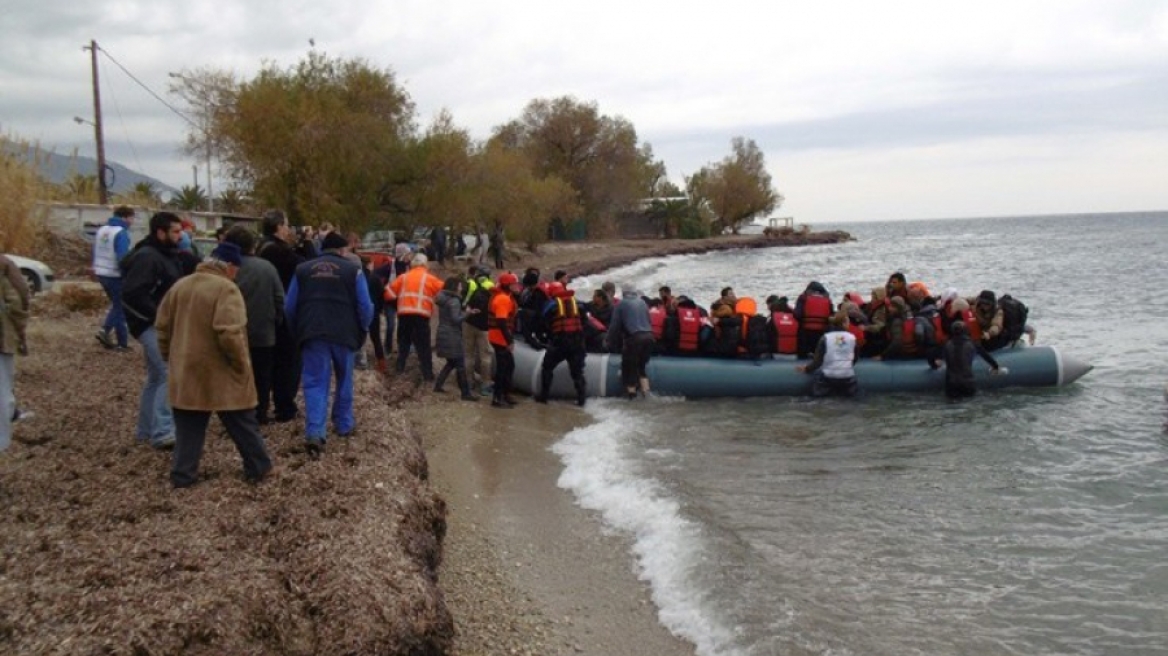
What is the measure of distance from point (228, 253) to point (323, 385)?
108 cm

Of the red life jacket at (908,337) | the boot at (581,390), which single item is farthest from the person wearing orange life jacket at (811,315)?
the boot at (581,390)

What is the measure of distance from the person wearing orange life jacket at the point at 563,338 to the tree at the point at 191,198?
30.6m

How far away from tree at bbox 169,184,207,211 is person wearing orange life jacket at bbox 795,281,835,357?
31.9 meters

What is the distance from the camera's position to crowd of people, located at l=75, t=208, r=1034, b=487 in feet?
17.1

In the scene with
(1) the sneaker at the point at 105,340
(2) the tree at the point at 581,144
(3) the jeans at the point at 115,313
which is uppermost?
(2) the tree at the point at 581,144

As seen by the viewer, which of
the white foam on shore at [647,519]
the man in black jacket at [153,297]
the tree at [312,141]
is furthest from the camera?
the tree at [312,141]

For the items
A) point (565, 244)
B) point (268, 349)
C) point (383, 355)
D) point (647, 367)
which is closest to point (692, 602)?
point (268, 349)

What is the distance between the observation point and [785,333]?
12.0m

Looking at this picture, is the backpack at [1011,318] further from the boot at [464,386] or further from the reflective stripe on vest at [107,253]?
the reflective stripe on vest at [107,253]

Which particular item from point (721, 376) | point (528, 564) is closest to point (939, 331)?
point (721, 376)

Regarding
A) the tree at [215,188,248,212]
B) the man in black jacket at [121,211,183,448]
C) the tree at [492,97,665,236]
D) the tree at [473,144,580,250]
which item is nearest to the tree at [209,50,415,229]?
the tree at [215,188,248,212]

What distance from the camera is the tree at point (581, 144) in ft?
209

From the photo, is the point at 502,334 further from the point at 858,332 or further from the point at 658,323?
the point at 858,332

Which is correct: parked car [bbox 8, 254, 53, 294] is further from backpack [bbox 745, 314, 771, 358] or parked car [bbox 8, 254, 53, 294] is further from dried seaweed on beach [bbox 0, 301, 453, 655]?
backpack [bbox 745, 314, 771, 358]
